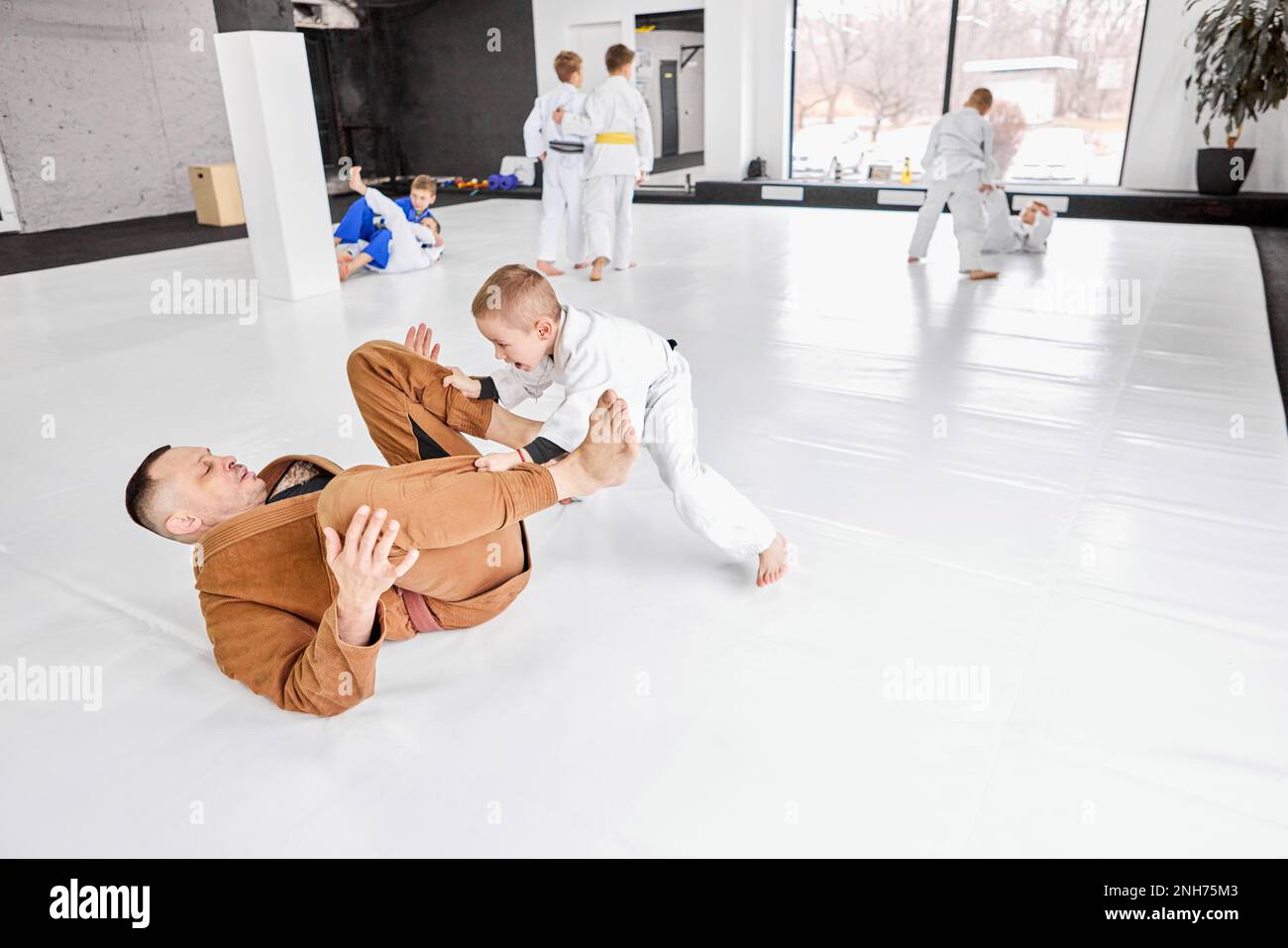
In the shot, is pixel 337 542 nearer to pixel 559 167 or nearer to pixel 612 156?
pixel 612 156

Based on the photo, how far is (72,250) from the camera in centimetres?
698

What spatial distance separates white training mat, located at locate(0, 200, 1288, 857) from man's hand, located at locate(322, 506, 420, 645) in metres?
0.32

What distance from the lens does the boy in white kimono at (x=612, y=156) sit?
17.3ft

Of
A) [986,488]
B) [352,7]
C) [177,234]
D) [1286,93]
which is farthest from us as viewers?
[352,7]

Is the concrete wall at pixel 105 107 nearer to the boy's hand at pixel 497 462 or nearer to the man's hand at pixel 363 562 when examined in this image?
the boy's hand at pixel 497 462

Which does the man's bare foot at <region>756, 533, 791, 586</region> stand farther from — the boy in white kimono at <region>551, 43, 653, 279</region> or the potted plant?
the potted plant

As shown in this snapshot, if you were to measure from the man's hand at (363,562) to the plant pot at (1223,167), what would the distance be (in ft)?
25.9

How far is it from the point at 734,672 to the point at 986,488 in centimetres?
109

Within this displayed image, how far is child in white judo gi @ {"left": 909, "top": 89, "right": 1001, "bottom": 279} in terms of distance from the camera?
4.90 m

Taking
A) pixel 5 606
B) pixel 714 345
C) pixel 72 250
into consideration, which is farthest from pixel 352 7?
pixel 5 606

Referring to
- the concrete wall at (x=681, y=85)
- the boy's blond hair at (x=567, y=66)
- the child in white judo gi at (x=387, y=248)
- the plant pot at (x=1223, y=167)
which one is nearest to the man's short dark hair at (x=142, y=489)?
the child in white judo gi at (x=387, y=248)

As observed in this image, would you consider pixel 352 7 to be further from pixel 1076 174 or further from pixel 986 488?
pixel 986 488

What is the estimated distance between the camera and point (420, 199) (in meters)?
5.84

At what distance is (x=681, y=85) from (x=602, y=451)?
1074 cm
